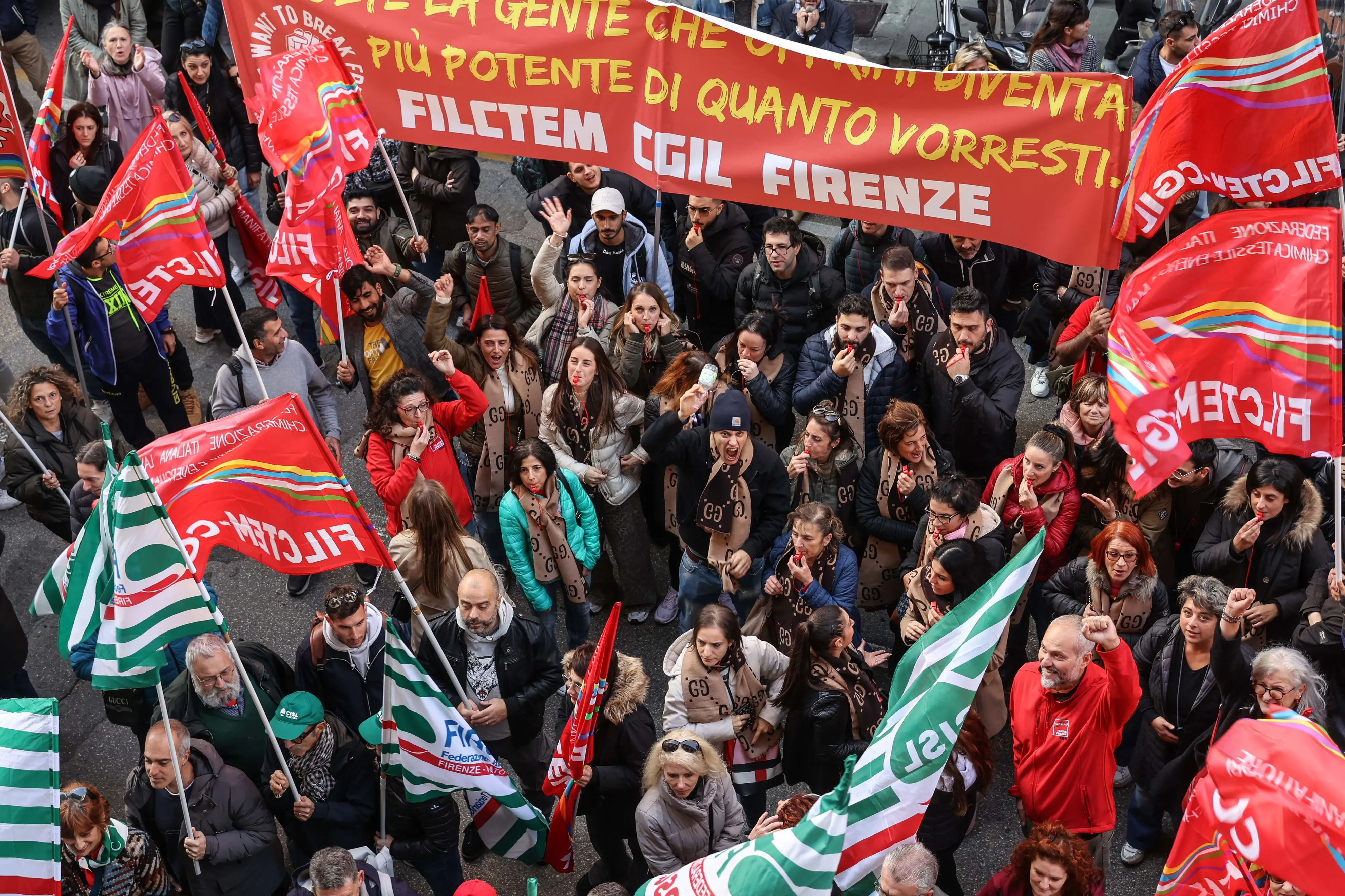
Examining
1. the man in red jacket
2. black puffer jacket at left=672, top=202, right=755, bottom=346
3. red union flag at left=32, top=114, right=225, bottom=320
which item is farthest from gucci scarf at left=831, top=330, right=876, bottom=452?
red union flag at left=32, top=114, right=225, bottom=320

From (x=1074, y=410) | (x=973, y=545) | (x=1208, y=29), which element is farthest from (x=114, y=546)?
(x=1208, y=29)

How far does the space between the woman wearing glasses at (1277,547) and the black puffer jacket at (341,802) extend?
4.32 meters

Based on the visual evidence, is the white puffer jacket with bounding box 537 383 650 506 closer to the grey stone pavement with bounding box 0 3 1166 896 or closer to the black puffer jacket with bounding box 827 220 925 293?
the grey stone pavement with bounding box 0 3 1166 896

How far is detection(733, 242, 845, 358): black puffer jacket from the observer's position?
8930 millimetres

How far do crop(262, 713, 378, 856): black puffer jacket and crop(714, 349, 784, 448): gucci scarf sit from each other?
299cm

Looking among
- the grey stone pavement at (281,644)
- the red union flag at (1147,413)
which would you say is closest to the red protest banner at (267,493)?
the grey stone pavement at (281,644)

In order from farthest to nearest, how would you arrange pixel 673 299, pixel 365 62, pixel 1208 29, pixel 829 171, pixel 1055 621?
pixel 1208 29 < pixel 673 299 < pixel 365 62 < pixel 829 171 < pixel 1055 621

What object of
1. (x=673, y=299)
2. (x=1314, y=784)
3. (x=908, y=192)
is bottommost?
(x=673, y=299)

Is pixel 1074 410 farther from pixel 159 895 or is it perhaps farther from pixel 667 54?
pixel 159 895

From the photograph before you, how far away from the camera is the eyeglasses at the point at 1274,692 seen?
5852mm

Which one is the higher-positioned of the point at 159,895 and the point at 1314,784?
the point at 1314,784

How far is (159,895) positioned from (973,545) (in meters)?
4.19

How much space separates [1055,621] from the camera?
6.22 meters

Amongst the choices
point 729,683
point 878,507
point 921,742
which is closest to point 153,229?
point 729,683
